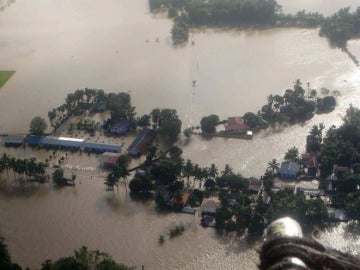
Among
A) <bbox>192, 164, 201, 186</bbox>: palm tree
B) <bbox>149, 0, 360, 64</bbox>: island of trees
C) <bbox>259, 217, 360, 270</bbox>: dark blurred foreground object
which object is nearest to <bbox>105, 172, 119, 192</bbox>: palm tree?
<bbox>192, 164, 201, 186</bbox>: palm tree

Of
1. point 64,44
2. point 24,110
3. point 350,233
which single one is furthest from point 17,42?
point 350,233

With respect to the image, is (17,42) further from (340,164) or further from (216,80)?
(340,164)

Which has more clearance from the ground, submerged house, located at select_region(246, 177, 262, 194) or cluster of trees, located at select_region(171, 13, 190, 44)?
cluster of trees, located at select_region(171, 13, 190, 44)

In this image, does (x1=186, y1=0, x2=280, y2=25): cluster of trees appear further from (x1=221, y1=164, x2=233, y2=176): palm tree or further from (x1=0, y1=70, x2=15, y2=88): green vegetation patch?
(x1=221, y1=164, x2=233, y2=176): palm tree

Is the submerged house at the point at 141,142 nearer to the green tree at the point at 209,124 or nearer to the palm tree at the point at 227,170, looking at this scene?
the green tree at the point at 209,124

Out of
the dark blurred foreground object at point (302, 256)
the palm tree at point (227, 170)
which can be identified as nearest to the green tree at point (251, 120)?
the palm tree at point (227, 170)

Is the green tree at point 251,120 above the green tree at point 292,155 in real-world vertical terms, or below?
above
